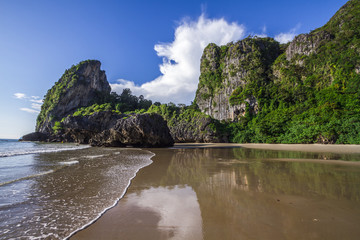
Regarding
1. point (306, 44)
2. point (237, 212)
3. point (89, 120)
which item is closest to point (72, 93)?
point (89, 120)

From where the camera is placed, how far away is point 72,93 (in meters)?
77.4

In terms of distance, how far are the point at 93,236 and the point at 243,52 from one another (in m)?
66.7

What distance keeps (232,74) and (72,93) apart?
233 ft

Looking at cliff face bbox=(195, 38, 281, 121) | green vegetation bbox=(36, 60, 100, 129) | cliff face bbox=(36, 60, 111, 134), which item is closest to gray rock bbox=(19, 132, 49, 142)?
cliff face bbox=(36, 60, 111, 134)

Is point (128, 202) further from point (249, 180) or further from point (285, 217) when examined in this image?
point (249, 180)

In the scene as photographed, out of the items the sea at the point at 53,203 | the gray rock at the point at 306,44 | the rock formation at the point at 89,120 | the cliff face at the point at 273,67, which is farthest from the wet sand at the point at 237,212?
the gray rock at the point at 306,44

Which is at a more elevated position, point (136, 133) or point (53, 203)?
point (136, 133)

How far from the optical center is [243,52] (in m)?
59.3

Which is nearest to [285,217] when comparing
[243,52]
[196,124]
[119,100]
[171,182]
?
[171,182]

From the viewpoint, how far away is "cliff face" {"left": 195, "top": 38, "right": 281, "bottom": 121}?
170ft

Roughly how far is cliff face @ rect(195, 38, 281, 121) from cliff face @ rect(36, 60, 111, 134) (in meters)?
54.2

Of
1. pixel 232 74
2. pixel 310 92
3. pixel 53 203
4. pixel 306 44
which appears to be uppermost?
pixel 306 44

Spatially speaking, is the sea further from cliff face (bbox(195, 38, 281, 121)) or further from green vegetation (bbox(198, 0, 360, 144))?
cliff face (bbox(195, 38, 281, 121))

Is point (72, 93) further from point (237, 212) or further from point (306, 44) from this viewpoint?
point (237, 212)
